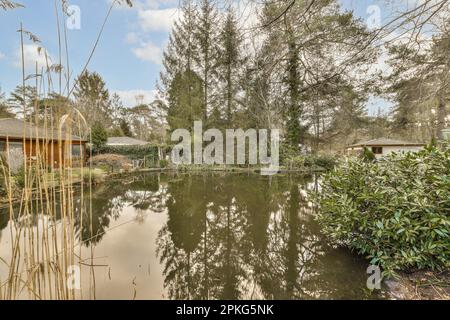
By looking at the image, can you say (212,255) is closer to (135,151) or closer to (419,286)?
(419,286)

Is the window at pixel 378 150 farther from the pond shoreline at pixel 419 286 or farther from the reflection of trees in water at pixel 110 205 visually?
A: the pond shoreline at pixel 419 286

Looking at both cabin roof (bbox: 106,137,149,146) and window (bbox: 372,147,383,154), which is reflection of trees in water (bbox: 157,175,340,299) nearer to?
cabin roof (bbox: 106,137,149,146)

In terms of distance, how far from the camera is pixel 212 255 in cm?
286

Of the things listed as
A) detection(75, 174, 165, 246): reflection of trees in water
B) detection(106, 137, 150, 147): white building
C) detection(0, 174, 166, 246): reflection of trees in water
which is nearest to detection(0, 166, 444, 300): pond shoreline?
detection(0, 174, 166, 246): reflection of trees in water

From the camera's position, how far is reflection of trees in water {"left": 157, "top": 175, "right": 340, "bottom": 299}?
2.17 metres

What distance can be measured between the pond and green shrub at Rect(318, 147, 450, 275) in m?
0.40

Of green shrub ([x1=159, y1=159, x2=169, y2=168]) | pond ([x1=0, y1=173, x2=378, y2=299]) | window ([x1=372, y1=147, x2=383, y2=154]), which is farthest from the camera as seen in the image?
window ([x1=372, y1=147, x2=383, y2=154])

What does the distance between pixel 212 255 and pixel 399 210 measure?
214 cm

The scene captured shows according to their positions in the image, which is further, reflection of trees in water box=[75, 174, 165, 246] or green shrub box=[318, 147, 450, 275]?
reflection of trees in water box=[75, 174, 165, 246]

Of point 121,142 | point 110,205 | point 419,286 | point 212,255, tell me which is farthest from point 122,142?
point 419,286

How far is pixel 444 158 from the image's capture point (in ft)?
7.19

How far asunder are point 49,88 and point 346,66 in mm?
2463

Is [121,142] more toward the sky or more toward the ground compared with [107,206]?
more toward the sky

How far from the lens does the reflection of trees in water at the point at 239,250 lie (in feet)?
7.13
